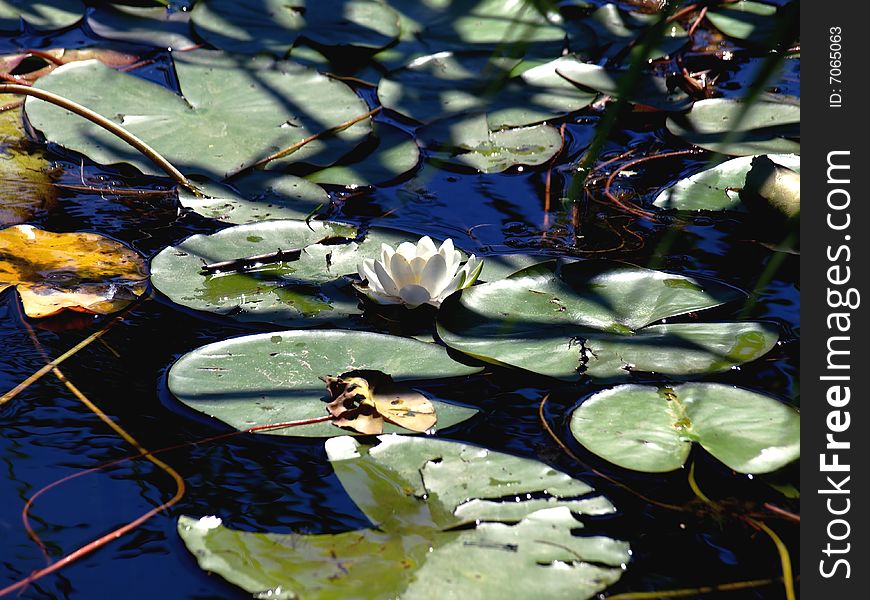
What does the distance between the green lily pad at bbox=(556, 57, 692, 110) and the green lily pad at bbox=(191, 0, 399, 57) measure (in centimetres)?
66

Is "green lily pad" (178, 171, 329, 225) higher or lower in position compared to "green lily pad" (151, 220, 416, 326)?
higher

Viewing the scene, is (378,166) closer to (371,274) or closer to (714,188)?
(371,274)

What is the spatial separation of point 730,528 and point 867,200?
52 centimetres

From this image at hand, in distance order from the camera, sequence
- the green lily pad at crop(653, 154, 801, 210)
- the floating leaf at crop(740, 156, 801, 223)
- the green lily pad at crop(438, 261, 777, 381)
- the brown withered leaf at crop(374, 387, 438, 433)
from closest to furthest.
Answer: the brown withered leaf at crop(374, 387, 438, 433) → the green lily pad at crop(438, 261, 777, 381) → the floating leaf at crop(740, 156, 801, 223) → the green lily pad at crop(653, 154, 801, 210)

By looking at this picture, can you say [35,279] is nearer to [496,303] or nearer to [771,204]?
[496,303]

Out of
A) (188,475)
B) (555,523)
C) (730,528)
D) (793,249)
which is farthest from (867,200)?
(188,475)

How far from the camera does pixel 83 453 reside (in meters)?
1.45

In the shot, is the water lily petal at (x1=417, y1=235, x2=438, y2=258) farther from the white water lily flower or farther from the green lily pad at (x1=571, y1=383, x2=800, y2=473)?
the green lily pad at (x1=571, y1=383, x2=800, y2=473)

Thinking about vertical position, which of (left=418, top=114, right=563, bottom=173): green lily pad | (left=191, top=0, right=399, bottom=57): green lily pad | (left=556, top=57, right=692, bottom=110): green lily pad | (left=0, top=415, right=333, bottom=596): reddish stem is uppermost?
(left=191, top=0, right=399, bottom=57): green lily pad

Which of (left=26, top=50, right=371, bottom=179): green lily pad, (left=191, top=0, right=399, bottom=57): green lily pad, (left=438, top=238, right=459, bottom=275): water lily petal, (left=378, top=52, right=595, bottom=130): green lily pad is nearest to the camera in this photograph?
(left=438, top=238, right=459, bottom=275): water lily petal

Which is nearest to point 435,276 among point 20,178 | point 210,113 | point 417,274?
point 417,274

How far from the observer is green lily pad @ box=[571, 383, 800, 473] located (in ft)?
4.55

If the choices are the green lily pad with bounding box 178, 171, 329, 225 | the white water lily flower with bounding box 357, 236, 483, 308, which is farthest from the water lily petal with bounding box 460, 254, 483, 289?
the green lily pad with bounding box 178, 171, 329, 225

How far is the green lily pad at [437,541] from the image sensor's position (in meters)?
1.16
